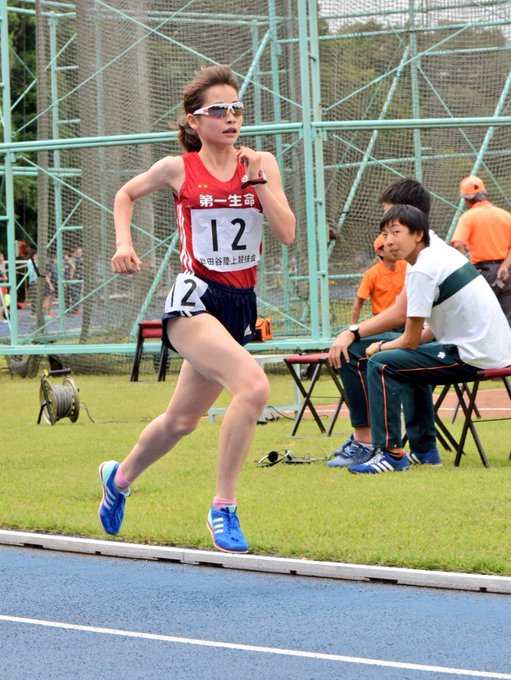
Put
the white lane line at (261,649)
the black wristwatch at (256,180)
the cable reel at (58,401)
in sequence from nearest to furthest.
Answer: the white lane line at (261,649)
the black wristwatch at (256,180)
the cable reel at (58,401)

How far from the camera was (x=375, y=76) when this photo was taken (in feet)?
56.8

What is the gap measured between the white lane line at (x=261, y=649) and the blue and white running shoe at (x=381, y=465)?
3.93 metres

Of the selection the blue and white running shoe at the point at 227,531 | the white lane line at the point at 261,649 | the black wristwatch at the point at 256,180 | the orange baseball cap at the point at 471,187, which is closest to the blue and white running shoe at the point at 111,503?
the blue and white running shoe at the point at 227,531

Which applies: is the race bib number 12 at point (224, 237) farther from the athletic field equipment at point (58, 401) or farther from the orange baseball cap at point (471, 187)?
the orange baseball cap at point (471, 187)

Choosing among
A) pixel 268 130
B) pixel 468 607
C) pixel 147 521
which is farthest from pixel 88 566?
pixel 268 130

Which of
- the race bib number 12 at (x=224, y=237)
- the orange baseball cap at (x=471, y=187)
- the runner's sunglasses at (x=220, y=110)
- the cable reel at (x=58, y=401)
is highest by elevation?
the runner's sunglasses at (x=220, y=110)

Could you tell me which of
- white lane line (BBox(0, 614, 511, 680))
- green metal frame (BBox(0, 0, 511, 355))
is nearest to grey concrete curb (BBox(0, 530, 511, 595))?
white lane line (BBox(0, 614, 511, 680))

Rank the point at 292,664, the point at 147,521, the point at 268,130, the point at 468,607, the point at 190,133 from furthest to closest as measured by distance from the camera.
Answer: the point at 268,130
the point at 147,521
the point at 190,133
the point at 468,607
the point at 292,664

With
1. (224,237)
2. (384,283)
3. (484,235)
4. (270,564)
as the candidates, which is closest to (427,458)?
(384,283)

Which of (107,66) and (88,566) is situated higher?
(107,66)

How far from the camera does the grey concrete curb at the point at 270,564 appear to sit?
19.3 feet

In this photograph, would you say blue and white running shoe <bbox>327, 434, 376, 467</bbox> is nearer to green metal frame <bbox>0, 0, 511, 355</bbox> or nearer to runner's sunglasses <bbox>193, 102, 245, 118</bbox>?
runner's sunglasses <bbox>193, 102, 245, 118</bbox>

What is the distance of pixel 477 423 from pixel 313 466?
282 centimetres

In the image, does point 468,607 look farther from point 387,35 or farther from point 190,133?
point 387,35
